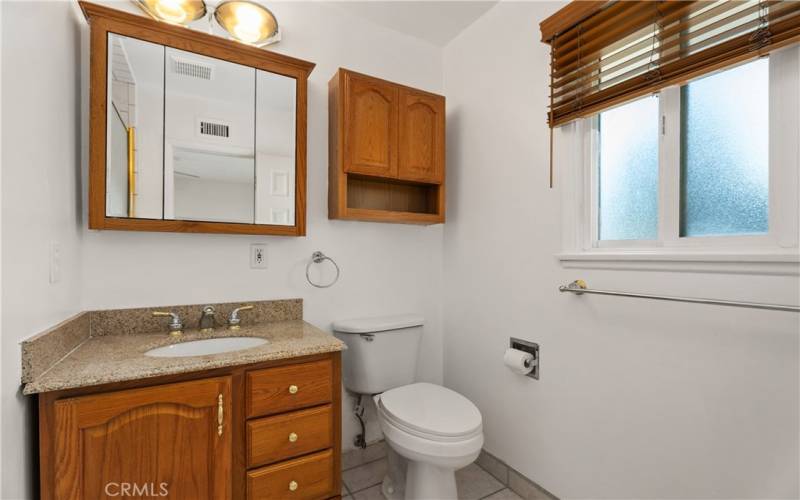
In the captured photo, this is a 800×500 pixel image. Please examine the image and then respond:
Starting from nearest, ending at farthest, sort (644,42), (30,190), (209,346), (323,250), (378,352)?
1. (30,190)
2. (644,42)
3. (209,346)
4. (378,352)
5. (323,250)

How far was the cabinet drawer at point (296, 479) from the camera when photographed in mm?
1300

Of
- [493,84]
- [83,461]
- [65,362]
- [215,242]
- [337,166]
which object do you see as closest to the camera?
[83,461]

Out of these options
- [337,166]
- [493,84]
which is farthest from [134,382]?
[493,84]

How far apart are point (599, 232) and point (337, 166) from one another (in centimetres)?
124

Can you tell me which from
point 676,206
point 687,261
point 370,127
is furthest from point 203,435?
point 676,206

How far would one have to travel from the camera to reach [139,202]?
1.52 meters

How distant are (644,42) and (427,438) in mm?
1628

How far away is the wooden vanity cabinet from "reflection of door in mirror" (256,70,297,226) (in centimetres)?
75

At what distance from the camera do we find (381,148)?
1948 millimetres

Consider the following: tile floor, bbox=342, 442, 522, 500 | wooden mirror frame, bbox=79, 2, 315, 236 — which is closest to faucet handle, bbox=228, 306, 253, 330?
wooden mirror frame, bbox=79, 2, 315, 236

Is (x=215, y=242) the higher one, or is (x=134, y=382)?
(x=215, y=242)

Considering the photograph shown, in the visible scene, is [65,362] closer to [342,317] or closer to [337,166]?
[342,317]

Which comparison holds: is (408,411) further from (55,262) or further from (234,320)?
(55,262)

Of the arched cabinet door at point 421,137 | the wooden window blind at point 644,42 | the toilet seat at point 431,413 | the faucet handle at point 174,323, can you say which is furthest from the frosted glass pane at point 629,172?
the faucet handle at point 174,323
